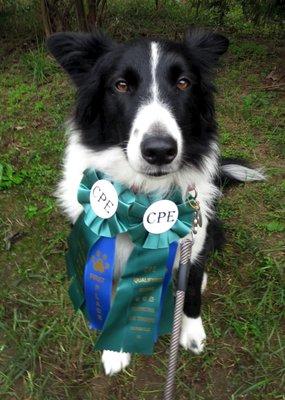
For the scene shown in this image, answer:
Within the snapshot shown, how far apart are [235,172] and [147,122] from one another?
56.6 inches

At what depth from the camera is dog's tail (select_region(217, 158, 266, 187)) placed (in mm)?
3037

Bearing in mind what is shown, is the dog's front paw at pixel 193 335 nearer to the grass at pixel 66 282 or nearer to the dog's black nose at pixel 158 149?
the grass at pixel 66 282

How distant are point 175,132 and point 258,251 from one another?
1329mm

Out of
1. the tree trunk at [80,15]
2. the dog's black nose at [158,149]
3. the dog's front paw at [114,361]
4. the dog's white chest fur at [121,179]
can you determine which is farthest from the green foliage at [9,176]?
the tree trunk at [80,15]

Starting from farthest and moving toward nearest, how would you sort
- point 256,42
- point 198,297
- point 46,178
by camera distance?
point 256,42 → point 46,178 → point 198,297

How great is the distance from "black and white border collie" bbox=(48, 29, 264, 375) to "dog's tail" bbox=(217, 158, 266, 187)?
1.94 ft

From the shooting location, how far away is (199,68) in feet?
7.20

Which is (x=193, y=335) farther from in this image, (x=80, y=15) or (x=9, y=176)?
(x=80, y=15)

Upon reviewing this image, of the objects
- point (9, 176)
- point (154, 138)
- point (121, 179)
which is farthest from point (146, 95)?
point (9, 176)

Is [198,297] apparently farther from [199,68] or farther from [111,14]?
[111,14]

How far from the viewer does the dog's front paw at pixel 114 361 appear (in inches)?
87.5

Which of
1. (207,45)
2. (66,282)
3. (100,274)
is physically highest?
(207,45)

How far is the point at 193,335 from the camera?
7.72ft

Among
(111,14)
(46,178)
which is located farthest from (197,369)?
(111,14)
